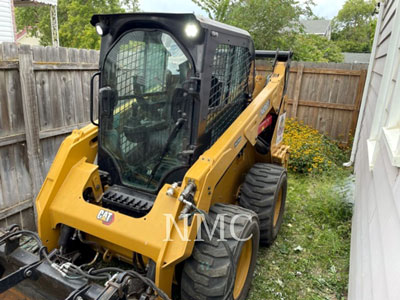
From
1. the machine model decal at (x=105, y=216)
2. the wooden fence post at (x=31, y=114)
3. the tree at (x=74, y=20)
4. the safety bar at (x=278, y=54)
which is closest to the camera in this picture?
the machine model decal at (x=105, y=216)

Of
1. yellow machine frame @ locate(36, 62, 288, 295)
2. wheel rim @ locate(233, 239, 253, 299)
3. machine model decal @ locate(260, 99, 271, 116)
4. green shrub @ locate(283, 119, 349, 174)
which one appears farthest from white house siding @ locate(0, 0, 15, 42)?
wheel rim @ locate(233, 239, 253, 299)

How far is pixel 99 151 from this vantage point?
296cm

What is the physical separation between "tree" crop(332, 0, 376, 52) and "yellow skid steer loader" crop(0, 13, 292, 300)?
3869cm

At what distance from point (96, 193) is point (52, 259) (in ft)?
2.44

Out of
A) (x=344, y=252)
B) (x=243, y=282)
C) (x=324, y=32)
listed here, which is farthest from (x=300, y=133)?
(x=324, y=32)

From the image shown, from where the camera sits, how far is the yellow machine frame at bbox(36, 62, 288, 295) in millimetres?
2262

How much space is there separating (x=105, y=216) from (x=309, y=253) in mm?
2489

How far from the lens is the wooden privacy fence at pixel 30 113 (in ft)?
11.3

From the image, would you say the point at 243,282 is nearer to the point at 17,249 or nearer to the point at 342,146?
the point at 17,249

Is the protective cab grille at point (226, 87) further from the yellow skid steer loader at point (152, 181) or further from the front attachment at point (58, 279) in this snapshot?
the front attachment at point (58, 279)

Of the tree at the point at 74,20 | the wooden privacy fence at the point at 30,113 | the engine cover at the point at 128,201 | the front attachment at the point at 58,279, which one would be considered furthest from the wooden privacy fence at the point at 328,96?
the tree at the point at 74,20

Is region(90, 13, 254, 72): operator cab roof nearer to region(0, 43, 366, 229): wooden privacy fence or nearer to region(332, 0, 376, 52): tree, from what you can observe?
region(0, 43, 366, 229): wooden privacy fence

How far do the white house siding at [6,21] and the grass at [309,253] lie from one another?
1093 cm

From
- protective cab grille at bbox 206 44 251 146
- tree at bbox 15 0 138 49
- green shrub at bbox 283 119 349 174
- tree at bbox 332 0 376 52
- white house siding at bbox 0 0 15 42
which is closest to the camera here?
protective cab grille at bbox 206 44 251 146
